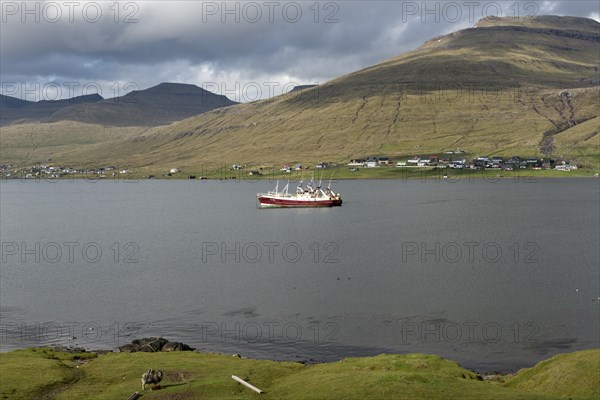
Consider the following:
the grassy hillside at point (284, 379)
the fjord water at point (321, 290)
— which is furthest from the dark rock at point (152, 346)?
the grassy hillside at point (284, 379)

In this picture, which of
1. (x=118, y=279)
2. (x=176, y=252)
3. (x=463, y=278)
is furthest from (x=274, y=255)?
(x=463, y=278)

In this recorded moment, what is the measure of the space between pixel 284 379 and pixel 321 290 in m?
49.8

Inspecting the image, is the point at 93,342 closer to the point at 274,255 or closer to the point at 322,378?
the point at 322,378

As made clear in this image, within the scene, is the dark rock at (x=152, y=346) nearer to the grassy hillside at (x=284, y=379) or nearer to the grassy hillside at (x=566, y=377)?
the grassy hillside at (x=284, y=379)

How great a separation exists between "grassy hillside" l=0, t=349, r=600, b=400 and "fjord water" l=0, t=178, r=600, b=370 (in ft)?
48.2

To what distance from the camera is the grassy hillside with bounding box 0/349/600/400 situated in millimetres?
32312

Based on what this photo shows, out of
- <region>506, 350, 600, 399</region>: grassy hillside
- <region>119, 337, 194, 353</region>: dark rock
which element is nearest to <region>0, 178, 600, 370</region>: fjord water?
<region>119, 337, 194, 353</region>: dark rock

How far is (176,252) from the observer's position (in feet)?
422

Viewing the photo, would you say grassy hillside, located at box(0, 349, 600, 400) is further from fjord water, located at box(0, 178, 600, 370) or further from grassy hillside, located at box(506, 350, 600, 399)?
fjord water, located at box(0, 178, 600, 370)

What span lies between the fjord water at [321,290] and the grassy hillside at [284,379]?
48.2 ft

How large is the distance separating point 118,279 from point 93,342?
36.4 metres

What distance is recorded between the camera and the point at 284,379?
3856cm

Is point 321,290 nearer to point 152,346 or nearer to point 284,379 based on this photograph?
point 152,346

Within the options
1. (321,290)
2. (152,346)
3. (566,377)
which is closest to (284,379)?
(566,377)
